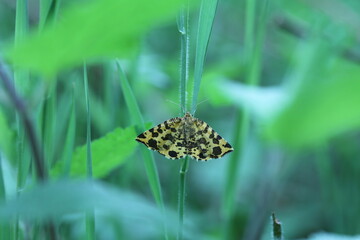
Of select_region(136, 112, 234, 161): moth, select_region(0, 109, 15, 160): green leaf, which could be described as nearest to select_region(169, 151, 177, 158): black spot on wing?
select_region(136, 112, 234, 161): moth

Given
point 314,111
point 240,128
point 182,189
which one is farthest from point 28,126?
point 240,128

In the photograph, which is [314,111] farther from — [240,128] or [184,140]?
[240,128]

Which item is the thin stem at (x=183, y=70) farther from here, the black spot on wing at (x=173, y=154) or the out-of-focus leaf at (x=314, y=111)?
the out-of-focus leaf at (x=314, y=111)

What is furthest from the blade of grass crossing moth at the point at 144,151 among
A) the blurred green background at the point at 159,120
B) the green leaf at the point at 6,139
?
the green leaf at the point at 6,139

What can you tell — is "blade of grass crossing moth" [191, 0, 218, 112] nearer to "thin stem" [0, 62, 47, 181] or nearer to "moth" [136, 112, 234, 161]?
"moth" [136, 112, 234, 161]

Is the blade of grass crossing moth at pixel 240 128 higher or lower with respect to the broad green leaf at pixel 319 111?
higher

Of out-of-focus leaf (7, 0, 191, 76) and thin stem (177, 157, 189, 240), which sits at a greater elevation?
out-of-focus leaf (7, 0, 191, 76)

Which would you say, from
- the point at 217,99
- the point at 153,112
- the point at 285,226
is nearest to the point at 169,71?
the point at 153,112
